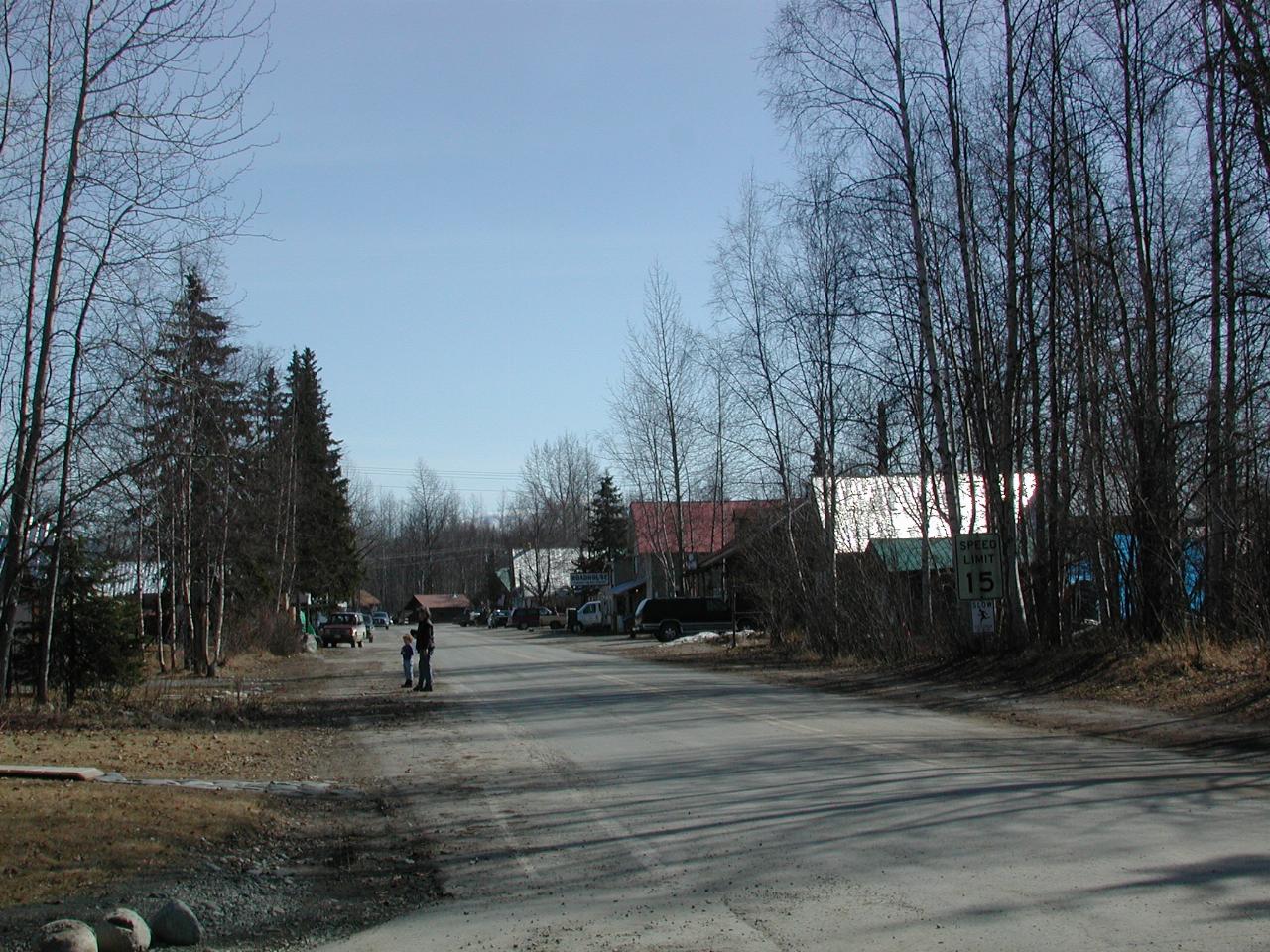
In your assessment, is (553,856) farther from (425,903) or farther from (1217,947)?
(1217,947)

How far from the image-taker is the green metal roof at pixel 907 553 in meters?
30.8

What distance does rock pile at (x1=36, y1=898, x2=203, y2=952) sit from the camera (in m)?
5.95

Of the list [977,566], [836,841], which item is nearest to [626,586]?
[977,566]

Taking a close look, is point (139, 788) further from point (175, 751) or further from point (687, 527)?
point (687, 527)

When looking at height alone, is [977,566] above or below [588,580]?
above

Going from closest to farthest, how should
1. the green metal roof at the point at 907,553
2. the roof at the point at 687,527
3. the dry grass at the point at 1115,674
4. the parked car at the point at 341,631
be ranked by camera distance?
the dry grass at the point at 1115,674 → the green metal roof at the point at 907,553 → the parked car at the point at 341,631 → the roof at the point at 687,527

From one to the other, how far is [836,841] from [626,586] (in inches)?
3234

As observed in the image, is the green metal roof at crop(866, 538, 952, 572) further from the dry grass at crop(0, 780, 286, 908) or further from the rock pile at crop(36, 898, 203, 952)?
the rock pile at crop(36, 898, 203, 952)

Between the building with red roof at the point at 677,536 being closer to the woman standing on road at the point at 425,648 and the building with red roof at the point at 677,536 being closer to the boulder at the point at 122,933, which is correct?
the woman standing on road at the point at 425,648

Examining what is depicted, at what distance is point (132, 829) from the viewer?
9.07 metres

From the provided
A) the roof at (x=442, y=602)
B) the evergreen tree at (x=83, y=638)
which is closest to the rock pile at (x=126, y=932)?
the evergreen tree at (x=83, y=638)

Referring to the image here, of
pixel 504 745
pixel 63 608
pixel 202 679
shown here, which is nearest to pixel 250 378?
pixel 202 679

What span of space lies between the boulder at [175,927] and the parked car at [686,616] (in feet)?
151

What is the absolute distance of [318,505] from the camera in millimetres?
67062
